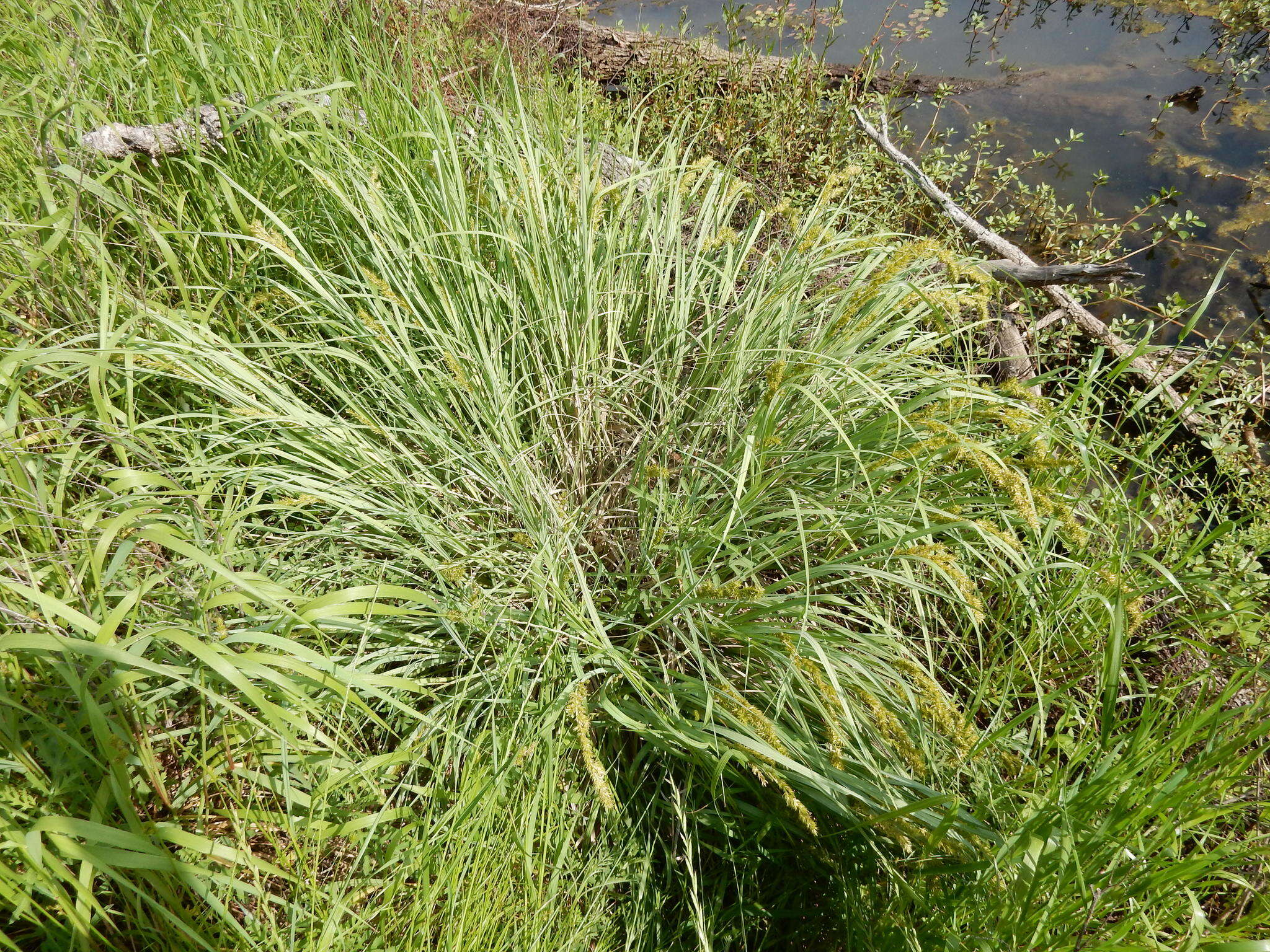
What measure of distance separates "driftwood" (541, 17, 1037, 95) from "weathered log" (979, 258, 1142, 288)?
6.40ft

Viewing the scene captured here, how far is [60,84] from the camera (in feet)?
6.05

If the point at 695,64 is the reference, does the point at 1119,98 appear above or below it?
below

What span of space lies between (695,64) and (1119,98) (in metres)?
2.67

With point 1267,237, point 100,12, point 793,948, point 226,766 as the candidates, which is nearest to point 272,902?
point 226,766

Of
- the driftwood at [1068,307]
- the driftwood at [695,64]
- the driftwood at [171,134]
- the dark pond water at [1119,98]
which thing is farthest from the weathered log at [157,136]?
the dark pond water at [1119,98]

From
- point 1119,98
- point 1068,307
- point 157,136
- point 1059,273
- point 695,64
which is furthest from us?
point 1119,98

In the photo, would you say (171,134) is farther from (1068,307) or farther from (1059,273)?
(1068,307)

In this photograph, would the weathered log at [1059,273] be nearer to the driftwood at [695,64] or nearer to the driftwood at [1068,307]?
the driftwood at [1068,307]

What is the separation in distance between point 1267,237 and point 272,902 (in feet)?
15.7

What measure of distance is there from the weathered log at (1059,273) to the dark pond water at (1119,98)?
1.25 meters

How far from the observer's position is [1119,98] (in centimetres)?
434

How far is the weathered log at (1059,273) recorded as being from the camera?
2064mm

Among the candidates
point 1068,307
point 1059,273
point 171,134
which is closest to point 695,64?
point 1068,307

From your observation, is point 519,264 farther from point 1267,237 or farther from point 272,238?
point 1267,237
